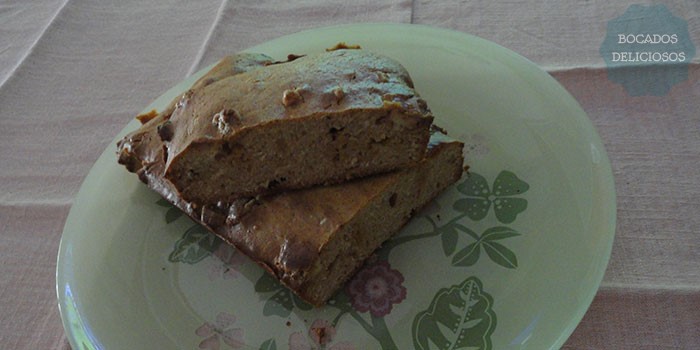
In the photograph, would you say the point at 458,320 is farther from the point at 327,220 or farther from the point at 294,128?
the point at 294,128

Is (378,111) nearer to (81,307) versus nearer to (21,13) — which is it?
(81,307)

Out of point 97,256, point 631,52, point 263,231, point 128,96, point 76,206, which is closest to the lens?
point 263,231

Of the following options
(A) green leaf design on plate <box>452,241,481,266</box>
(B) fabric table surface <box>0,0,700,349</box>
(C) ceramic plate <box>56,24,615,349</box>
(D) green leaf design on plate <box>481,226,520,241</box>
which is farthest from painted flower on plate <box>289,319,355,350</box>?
(B) fabric table surface <box>0,0,700,349</box>

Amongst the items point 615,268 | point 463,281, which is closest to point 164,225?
point 463,281

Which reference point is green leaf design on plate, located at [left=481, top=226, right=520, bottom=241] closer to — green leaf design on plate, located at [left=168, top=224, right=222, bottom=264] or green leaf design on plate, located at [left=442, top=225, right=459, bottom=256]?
green leaf design on plate, located at [left=442, top=225, right=459, bottom=256]

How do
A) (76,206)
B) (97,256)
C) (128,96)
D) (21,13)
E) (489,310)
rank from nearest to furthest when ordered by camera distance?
(489,310) < (97,256) < (76,206) < (128,96) < (21,13)

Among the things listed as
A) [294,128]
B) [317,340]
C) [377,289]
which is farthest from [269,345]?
[294,128]
